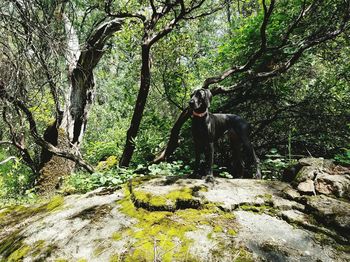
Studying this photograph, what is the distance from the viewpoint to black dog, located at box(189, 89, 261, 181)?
3.37 metres

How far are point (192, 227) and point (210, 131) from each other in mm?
1481

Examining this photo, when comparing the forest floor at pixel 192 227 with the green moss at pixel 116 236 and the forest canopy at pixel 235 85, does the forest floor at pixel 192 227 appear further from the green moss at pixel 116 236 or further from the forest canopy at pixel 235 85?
the forest canopy at pixel 235 85

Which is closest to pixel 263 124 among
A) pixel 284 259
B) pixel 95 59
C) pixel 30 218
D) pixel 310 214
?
pixel 310 214

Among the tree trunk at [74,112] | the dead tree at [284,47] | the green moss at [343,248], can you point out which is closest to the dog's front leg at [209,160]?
the green moss at [343,248]

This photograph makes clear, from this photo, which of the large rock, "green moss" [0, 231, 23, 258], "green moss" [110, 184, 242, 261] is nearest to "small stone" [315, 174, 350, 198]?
the large rock

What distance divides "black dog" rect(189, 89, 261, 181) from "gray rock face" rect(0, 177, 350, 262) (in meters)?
0.52

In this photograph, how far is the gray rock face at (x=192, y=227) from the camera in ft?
6.47

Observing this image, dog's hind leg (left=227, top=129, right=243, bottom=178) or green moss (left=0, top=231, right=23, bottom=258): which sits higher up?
dog's hind leg (left=227, top=129, right=243, bottom=178)

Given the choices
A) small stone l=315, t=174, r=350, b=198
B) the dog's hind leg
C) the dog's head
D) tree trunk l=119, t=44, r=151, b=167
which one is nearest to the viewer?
small stone l=315, t=174, r=350, b=198

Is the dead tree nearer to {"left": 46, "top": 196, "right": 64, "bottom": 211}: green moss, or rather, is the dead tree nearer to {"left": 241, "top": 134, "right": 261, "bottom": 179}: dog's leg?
{"left": 241, "top": 134, "right": 261, "bottom": 179}: dog's leg

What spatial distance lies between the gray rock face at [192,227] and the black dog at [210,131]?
1.70 feet

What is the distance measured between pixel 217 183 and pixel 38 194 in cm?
501

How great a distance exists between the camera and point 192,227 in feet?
7.54

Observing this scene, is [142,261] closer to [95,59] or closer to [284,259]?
[284,259]
